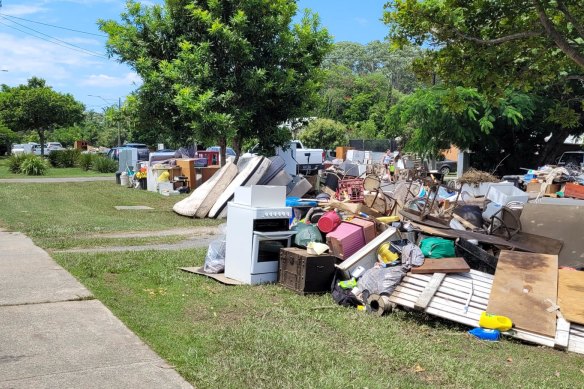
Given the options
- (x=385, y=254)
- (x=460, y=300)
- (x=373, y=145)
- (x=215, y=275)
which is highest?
(x=373, y=145)

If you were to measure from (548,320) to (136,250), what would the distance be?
22.2 ft

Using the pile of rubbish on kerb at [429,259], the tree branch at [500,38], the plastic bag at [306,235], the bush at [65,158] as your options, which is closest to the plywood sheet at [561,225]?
the pile of rubbish on kerb at [429,259]

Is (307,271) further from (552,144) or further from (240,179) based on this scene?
A: (552,144)

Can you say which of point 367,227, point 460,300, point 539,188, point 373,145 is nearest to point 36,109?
point 373,145

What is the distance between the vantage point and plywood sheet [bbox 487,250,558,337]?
5984 millimetres

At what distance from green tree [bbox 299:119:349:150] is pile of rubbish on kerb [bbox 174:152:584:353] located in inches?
1460

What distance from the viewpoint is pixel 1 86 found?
55.2 meters

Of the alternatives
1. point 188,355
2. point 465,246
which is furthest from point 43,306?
point 465,246

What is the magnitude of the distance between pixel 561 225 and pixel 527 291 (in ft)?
8.43

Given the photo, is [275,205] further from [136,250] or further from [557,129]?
[557,129]

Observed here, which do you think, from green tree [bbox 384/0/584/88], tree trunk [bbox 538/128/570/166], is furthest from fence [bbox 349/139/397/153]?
green tree [bbox 384/0/584/88]

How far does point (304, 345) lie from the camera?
17.2ft

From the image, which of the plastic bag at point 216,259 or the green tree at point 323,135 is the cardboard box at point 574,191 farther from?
the green tree at point 323,135

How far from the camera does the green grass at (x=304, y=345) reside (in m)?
4.62
